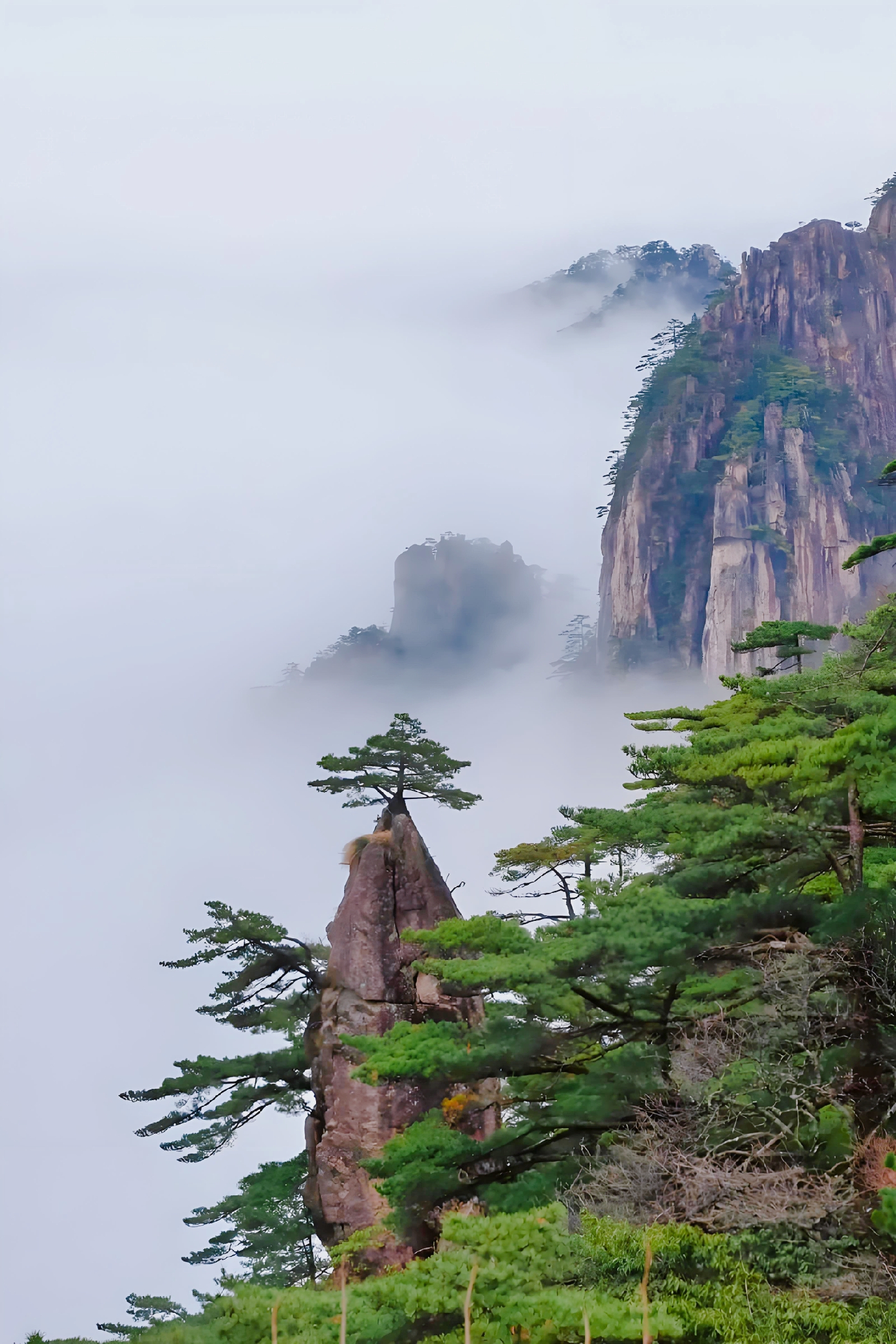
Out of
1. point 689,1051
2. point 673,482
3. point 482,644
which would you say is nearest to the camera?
point 689,1051

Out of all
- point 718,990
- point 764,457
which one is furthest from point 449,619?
point 718,990

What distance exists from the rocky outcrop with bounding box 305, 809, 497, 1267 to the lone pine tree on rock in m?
0.01

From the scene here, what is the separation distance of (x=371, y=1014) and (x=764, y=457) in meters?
38.4

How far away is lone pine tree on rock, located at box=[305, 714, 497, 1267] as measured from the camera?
44.2ft

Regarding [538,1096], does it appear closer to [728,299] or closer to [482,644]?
[728,299]

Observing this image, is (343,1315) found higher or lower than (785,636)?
lower

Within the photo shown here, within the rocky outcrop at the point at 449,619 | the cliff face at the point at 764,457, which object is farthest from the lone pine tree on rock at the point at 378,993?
the rocky outcrop at the point at 449,619

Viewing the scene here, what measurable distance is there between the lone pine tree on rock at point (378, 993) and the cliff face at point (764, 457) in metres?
30.7

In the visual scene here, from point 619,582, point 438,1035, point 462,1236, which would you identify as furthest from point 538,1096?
point 619,582

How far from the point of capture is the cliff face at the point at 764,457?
46.0m

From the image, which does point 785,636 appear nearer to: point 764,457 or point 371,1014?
point 371,1014

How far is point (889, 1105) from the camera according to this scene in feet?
25.8

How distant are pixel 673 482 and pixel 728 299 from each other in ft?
29.4

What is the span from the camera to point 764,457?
47.5m
